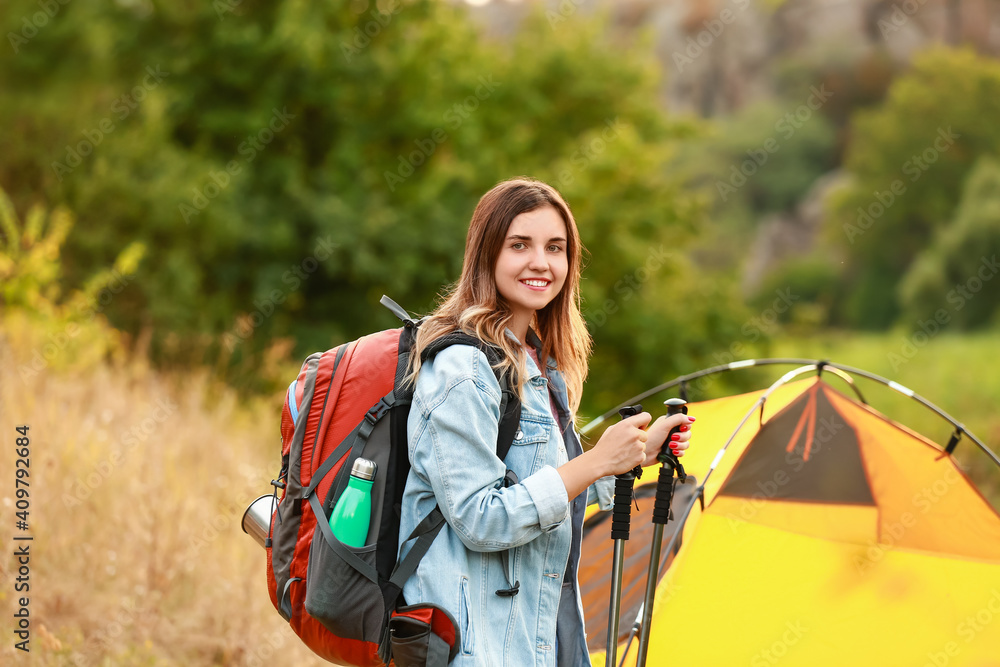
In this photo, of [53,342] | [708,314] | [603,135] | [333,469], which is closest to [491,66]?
[603,135]

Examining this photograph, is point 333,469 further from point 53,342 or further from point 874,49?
point 874,49

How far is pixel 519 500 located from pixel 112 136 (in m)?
9.61

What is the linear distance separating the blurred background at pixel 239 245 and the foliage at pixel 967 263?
23.1 ft

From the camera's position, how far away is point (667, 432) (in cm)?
190

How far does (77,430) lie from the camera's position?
15.1 feet

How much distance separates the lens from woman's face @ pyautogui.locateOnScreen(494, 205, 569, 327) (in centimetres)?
178

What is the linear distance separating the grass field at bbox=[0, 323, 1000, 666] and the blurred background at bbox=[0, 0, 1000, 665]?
2cm
